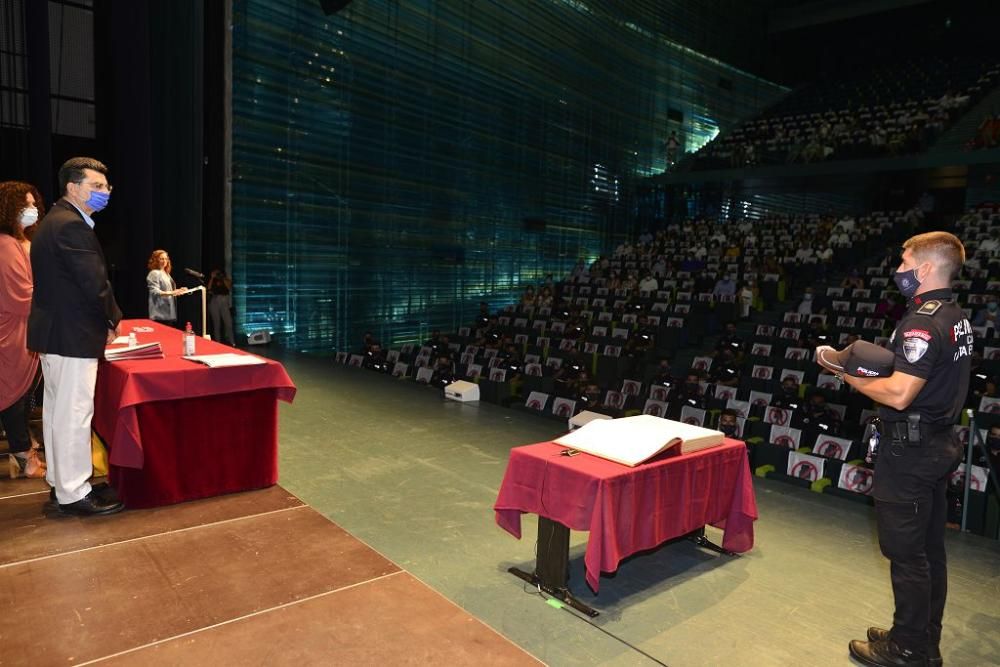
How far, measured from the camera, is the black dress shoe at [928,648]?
88.1 inches

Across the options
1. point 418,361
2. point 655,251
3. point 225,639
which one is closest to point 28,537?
point 225,639

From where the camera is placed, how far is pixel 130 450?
308 centimetres

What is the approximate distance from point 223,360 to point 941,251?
10.1 ft

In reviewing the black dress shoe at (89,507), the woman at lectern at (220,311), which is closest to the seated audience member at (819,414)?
the black dress shoe at (89,507)

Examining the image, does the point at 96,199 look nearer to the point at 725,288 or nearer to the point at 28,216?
the point at 28,216

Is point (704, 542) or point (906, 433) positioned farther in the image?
point (704, 542)

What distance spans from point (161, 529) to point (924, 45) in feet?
96.1

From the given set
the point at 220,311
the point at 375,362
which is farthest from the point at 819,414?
the point at 220,311

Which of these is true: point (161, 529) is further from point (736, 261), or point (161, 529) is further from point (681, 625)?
point (736, 261)

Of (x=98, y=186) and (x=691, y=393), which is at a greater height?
(x=98, y=186)

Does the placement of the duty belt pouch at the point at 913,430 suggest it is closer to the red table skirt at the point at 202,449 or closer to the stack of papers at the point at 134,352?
the red table skirt at the point at 202,449

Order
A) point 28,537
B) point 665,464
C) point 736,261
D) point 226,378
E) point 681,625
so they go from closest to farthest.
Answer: point 681,625 → point 665,464 → point 28,537 → point 226,378 → point 736,261

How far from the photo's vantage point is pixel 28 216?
347 cm

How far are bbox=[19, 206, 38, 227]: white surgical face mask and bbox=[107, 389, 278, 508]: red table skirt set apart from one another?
122cm
